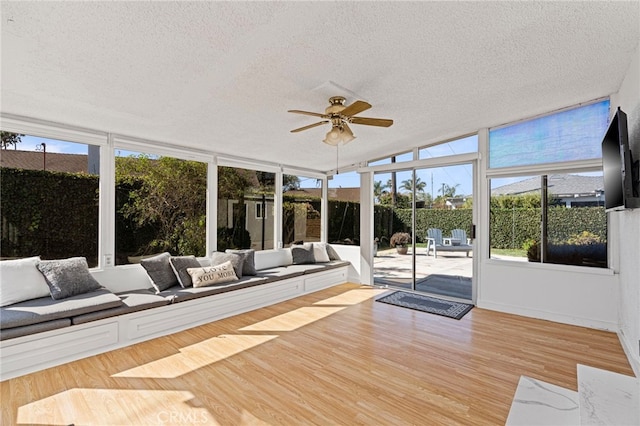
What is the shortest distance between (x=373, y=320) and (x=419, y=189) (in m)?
2.58

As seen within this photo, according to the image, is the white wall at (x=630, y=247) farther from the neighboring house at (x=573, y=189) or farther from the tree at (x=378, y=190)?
the tree at (x=378, y=190)

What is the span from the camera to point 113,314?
3021 mm

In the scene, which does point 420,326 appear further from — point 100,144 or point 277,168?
point 100,144

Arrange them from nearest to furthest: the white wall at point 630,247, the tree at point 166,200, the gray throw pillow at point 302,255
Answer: the white wall at point 630,247 → the tree at point 166,200 → the gray throw pillow at point 302,255

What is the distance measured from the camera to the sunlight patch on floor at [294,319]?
12.3 feet

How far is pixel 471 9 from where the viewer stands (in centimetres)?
199

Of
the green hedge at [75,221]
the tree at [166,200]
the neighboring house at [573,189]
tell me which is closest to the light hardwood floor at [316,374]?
the green hedge at [75,221]

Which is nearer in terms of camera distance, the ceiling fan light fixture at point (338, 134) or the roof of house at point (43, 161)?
the ceiling fan light fixture at point (338, 134)

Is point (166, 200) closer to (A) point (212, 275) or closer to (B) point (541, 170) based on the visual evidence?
(A) point (212, 275)

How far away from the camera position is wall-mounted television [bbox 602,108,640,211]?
2.29 m

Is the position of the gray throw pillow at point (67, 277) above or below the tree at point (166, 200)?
below

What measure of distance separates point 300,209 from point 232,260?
2.43 m

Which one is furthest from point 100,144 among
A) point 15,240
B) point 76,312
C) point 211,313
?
point 211,313

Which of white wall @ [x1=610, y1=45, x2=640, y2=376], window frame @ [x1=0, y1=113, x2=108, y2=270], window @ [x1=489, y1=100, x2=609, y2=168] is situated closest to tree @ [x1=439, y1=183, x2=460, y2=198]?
window @ [x1=489, y1=100, x2=609, y2=168]
